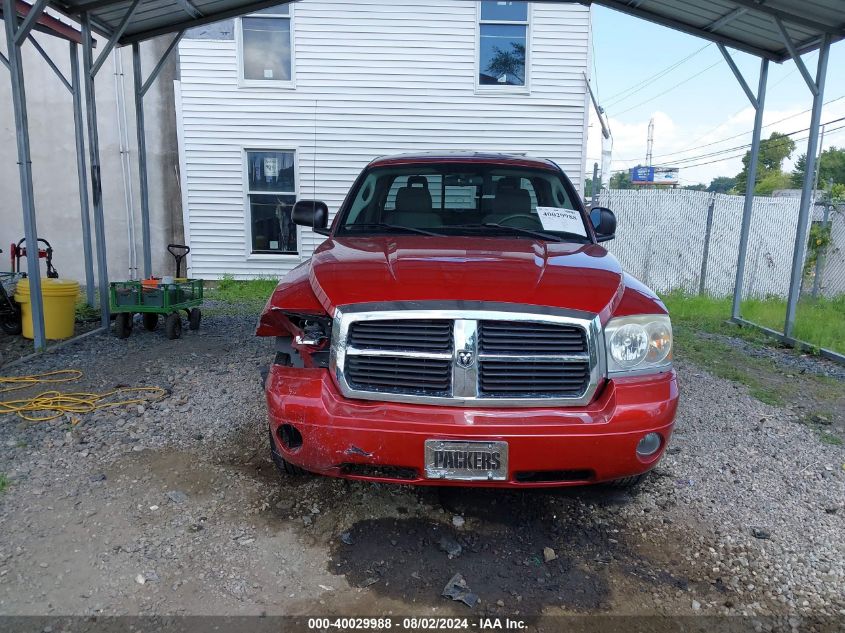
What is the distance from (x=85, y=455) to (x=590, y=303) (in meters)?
3.26

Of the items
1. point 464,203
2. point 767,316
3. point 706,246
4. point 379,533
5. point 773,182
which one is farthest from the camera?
point 773,182

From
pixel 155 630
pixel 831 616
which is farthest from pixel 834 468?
pixel 155 630

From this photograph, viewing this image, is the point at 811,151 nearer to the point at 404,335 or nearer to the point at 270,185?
the point at 404,335

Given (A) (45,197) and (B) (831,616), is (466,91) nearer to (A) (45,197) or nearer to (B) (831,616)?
(A) (45,197)

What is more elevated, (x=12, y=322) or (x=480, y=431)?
(x=480, y=431)

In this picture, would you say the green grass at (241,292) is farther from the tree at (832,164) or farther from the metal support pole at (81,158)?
the tree at (832,164)

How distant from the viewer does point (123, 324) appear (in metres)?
7.15

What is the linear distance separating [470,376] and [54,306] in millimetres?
5991

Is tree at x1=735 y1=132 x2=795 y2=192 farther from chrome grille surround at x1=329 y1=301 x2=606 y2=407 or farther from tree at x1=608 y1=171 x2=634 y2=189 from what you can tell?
chrome grille surround at x1=329 y1=301 x2=606 y2=407

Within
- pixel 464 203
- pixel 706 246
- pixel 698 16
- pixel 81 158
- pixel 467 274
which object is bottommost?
pixel 706 246

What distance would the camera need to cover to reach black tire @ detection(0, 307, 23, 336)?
23.9 feet

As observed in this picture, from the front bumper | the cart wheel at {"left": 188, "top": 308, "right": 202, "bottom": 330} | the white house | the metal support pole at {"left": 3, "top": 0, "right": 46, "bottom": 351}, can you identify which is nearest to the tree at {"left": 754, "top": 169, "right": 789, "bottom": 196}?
the white house

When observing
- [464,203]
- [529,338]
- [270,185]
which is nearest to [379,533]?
[529,338]

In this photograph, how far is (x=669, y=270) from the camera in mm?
12477
